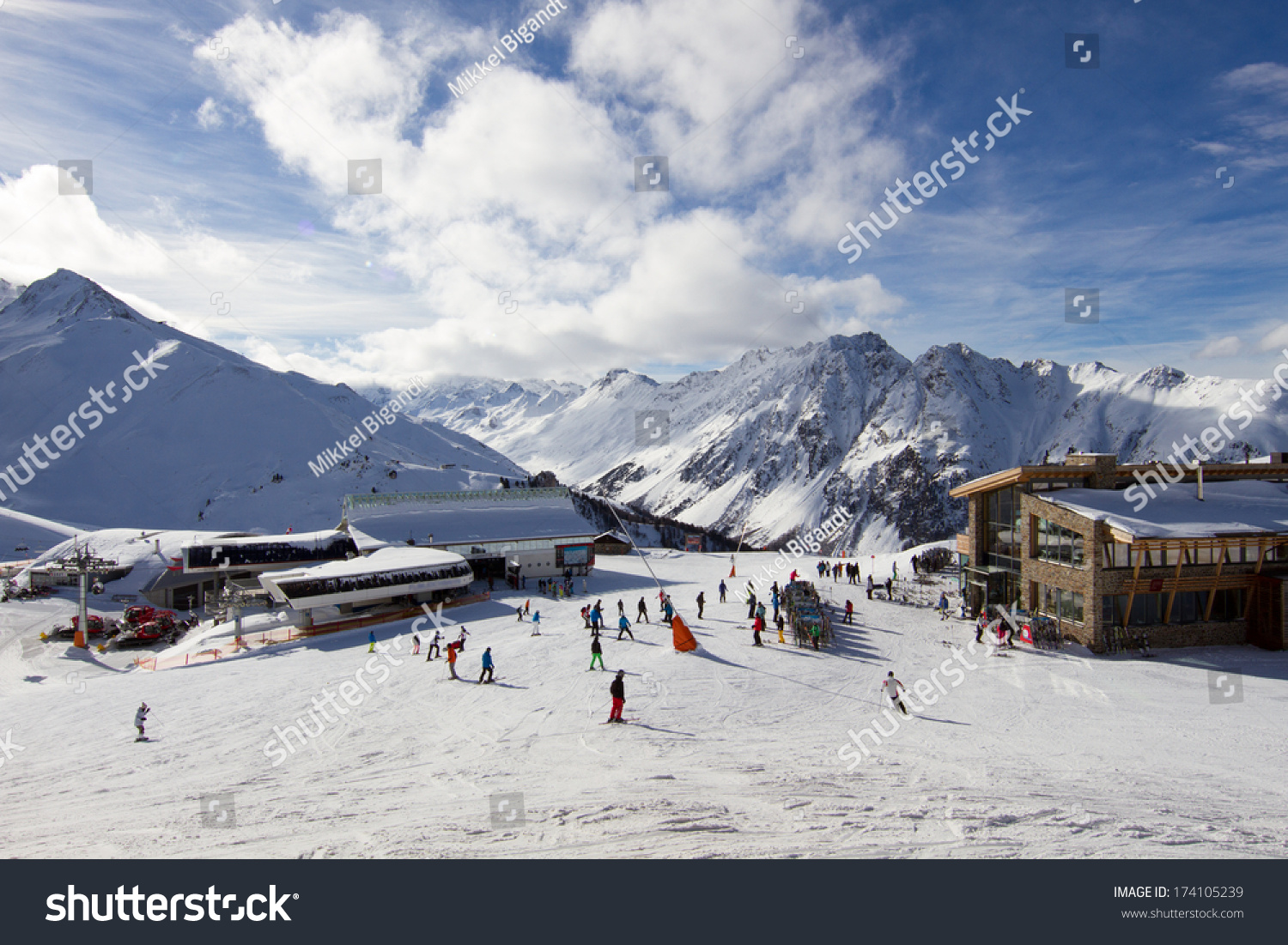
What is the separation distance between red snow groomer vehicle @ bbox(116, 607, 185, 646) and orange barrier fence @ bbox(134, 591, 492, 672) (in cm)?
365

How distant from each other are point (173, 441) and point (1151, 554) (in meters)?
140

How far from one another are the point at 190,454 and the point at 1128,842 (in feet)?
446

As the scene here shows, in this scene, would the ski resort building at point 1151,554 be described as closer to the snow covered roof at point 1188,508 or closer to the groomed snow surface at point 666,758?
the snow covered roof at point 1188,508

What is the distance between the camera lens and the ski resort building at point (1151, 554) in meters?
25.8

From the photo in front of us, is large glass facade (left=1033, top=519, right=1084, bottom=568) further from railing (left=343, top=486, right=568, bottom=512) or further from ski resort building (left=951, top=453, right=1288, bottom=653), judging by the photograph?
railing (left=343, top=486, right=568, bottom=512)

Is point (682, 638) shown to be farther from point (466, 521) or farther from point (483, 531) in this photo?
point (466, 521)

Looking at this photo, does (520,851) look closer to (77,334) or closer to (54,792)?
(54,792)

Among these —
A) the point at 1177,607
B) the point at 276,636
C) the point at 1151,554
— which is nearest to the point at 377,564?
the point at 276,636

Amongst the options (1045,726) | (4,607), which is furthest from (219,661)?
(1045,726)

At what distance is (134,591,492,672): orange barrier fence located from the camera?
1131 inches

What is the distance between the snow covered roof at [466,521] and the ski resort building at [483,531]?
6 cm

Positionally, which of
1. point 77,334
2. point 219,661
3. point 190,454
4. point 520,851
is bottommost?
point 219,661

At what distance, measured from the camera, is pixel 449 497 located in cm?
5266

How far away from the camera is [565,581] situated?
43.8 m
